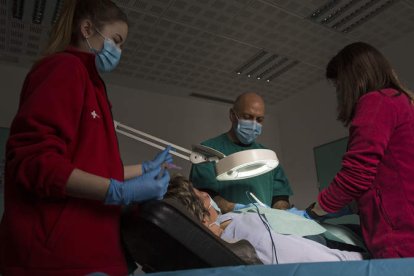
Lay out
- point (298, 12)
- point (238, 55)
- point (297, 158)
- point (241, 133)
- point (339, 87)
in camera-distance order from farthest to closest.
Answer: point (297, 158) < point (238, 55) < point (298, 12) < point (241, 133) < point (339, 87)

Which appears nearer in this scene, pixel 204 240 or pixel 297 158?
pixel 204 240

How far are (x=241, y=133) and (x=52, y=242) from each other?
1500mm

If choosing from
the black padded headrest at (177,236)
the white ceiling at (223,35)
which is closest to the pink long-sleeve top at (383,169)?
the black padded headrest at (177,236)

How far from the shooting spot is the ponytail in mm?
993

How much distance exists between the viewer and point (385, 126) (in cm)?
113

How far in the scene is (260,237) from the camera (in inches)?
48.6

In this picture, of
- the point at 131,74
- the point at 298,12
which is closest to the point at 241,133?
the point at 298,12

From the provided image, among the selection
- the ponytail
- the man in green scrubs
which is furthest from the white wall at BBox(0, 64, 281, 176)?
the ponytail

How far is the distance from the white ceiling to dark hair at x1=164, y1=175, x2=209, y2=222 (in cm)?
164

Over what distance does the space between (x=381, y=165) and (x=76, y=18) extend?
1.09 metres

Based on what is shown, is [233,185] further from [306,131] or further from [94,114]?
[306,131]

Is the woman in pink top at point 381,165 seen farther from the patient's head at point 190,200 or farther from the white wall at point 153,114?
the white wall at point 153,114

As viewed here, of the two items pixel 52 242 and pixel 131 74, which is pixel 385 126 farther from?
pixel 131 74

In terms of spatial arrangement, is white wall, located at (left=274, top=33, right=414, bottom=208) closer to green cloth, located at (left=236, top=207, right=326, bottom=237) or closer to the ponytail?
green cloth, located at (left=236, top=207, right=326, bottom=237)
